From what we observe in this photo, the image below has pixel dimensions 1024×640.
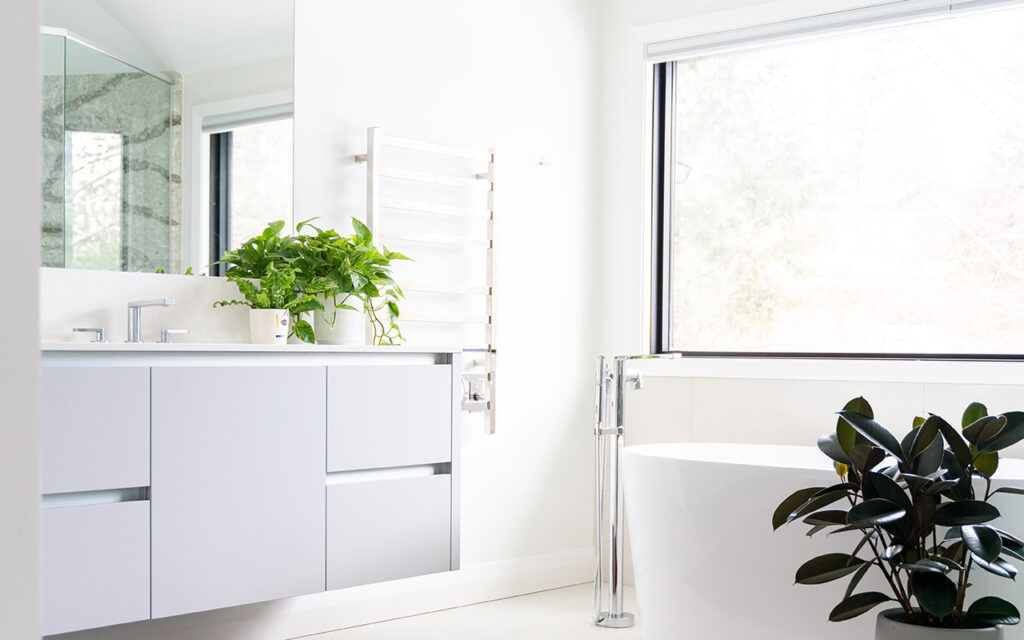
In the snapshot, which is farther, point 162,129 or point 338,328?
point 338,328

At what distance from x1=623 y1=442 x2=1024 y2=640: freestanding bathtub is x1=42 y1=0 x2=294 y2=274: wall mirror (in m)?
1.44

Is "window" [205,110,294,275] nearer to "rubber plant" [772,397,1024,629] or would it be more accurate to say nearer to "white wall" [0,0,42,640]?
"rubber plant" [772,397,1024,629]

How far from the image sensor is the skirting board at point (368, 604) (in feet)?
9.33

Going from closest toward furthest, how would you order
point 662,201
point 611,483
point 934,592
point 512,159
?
1. point 934,592
2. point 611,483
3. point 512,159
4. point 662,201

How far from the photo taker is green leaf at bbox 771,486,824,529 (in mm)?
2307

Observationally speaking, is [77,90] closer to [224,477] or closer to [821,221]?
[224,477]

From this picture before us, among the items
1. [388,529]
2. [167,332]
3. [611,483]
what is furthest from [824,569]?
[167,332]

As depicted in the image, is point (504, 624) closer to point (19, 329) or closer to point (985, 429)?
point (985, 429)

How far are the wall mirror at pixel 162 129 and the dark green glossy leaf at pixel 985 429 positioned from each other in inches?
79.1

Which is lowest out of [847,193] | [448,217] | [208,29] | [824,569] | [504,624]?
[504,624]

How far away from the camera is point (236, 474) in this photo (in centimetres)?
241

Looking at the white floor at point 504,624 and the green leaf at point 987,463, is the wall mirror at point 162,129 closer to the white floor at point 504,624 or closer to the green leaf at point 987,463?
the white floor at point 504,624

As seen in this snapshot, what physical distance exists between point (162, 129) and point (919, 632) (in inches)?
90.2

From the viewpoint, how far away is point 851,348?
3688 millimetres
